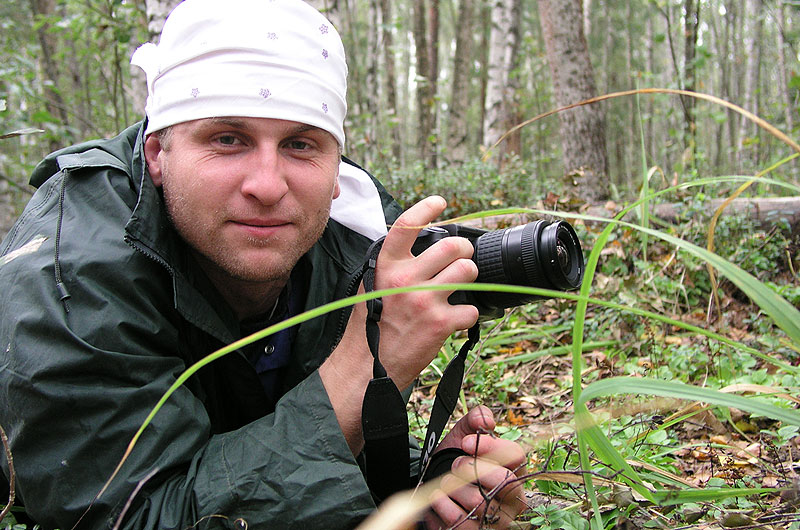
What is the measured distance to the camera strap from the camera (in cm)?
151

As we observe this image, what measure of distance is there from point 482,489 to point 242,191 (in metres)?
0.94

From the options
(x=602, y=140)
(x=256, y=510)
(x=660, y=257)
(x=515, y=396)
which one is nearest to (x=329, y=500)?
(x=256, y=510)

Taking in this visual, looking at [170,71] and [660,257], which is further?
[660,257]

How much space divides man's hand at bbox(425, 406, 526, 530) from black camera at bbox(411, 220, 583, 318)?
1.01 ft

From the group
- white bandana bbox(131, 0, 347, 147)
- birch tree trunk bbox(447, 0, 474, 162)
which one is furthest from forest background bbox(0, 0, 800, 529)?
birch tree trunk bbox(447, 0, 474, 162)

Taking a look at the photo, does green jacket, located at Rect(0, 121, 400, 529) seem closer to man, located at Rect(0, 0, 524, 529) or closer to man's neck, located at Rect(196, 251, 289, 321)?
man, located at Rect(0, 0, 524, 529)

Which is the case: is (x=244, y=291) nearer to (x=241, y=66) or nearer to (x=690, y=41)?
(x=241, y=66)

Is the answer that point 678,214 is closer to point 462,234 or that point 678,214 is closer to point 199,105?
point 462,234

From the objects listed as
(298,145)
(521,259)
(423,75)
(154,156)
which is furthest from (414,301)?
(423,75)

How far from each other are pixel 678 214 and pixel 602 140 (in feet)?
6.34

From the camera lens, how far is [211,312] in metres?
1.75

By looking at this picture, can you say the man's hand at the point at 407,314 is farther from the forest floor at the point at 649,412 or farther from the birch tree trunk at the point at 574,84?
the birch tree trunk at the point at 574,84

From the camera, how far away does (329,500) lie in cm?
141

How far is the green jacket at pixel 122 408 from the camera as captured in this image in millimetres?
1389
